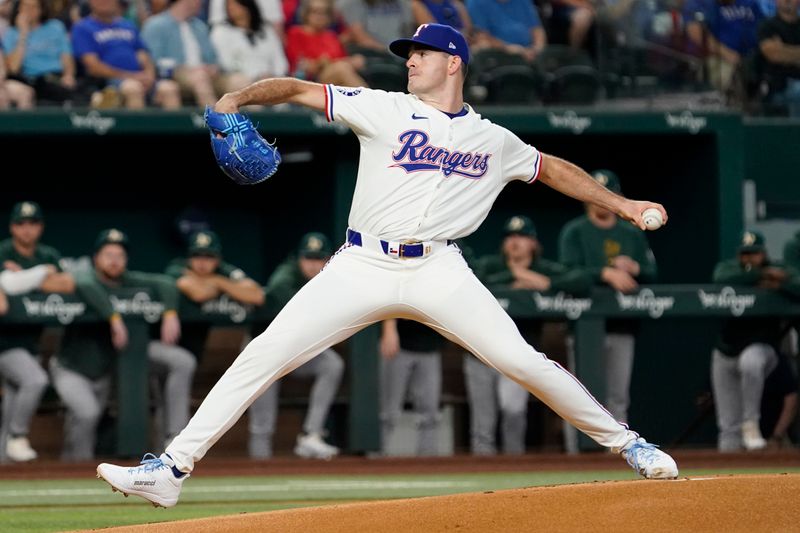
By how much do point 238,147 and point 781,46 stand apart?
789cm

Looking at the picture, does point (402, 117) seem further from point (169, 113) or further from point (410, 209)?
point (169, 113)

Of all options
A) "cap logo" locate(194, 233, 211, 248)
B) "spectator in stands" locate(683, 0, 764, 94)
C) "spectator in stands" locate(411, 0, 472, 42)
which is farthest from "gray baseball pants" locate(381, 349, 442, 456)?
"spectator in stands" locate(683, 0, 764, 94)

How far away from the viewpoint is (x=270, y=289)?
9758mm

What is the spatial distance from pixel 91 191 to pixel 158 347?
339 centimetres

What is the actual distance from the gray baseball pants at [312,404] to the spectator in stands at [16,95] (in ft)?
9.52

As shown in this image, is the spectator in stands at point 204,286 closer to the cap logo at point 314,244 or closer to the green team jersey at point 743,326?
the cap logo at point 314,244

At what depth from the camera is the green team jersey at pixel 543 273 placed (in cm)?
973

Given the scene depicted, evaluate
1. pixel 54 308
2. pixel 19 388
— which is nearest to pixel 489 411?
pixel 54 308

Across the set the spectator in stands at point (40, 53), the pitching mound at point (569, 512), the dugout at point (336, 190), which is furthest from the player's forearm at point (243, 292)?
the pitching mound at point (569, 512)

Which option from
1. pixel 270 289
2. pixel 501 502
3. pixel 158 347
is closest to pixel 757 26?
Result: pixel 270 289

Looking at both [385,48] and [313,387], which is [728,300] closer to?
[313,387]

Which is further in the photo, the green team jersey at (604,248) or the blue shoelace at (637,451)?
the green team jersey at (604,248)

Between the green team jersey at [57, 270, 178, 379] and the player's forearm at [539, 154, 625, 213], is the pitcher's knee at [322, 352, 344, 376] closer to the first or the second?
the green team jersey at [57, 270, 178, 379]

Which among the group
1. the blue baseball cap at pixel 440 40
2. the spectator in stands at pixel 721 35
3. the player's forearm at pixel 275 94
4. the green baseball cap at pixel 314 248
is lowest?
the green baseball cap at pixel 314 248
